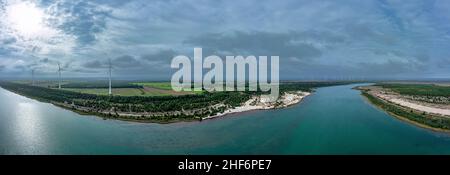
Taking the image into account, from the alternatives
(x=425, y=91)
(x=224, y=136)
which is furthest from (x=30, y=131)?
(x=425, y=91)

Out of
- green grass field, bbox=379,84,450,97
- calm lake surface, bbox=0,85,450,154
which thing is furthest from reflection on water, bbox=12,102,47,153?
green grass field, bbox=379,84,450,97

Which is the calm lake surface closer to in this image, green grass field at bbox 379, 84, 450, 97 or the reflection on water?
the reflection on water

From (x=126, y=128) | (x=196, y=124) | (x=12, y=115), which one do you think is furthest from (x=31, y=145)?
(x=12, y=115)

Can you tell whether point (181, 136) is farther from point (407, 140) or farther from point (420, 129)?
point (420, 129)

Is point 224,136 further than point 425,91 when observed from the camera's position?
No

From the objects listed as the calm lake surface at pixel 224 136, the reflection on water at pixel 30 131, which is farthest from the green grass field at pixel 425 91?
the reflection on water at pixel 30 131

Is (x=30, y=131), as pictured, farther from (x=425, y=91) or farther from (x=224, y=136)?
(x=425, y=91)

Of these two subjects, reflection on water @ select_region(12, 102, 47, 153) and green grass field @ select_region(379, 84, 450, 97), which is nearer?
reflection on water @ select_region(12, 102, 47, 153)

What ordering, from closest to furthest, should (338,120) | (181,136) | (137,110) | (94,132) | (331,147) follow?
1. (331,147)
2. (181,136)
3. (94,132)
4. (338,120)
5. (137,110)
